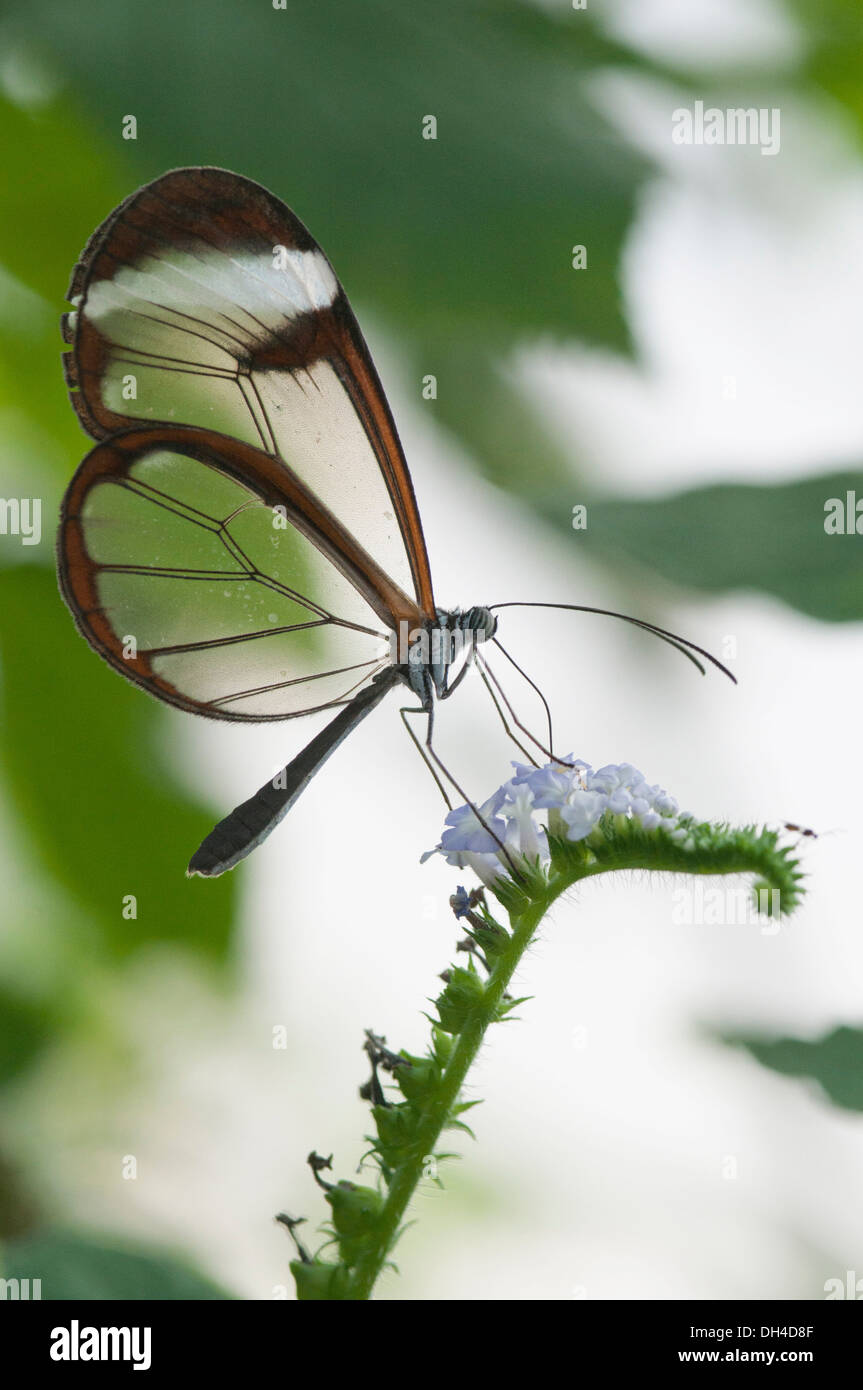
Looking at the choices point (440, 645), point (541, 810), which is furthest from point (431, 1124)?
point (440, 645)

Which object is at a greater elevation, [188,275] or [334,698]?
[188,275]

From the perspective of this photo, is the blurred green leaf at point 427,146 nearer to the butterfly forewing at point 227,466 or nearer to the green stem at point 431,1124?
the butterfly forewing at point 227,466

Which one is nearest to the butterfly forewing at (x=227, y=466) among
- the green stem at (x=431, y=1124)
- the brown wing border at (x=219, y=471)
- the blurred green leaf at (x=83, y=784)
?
the brown wing border at (x=219, y=471)

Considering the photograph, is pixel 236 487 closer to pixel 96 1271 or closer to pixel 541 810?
pixel 541 810

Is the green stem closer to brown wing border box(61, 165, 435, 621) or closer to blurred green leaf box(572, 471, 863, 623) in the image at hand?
brown wing border box(61, 165, 435, 621)

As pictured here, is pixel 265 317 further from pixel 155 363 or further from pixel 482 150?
pixel 482 150

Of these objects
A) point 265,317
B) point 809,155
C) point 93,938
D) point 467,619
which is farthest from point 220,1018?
point 809,155
